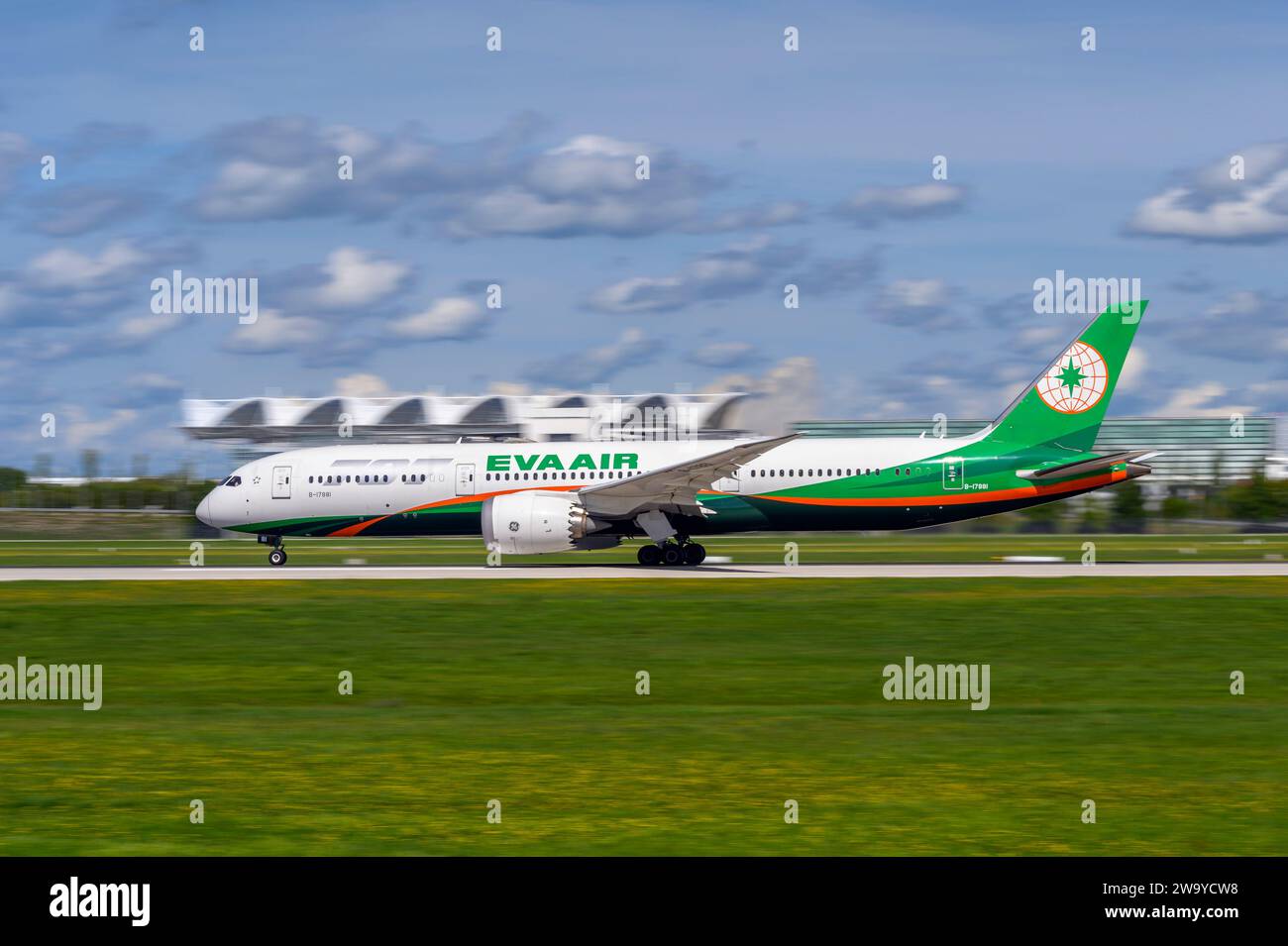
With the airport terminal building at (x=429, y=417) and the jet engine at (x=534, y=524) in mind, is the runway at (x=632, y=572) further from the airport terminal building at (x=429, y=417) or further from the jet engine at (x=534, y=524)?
the airport terminal building at (x=429, y=417)

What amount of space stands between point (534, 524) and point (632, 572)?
2.97m

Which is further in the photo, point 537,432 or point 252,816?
point 537,432

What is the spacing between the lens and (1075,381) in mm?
41031

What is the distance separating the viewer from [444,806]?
1177cm

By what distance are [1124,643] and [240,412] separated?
86006 mm

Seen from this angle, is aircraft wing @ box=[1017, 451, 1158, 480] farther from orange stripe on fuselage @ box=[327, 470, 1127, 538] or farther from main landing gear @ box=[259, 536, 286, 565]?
main landing gear @ box=[259, 536, 286, 565]

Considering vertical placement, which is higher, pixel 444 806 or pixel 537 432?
pixel 537 432

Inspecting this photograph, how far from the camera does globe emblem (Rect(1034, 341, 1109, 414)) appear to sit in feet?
134

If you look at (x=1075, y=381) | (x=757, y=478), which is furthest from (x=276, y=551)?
(x=1075, y=381)

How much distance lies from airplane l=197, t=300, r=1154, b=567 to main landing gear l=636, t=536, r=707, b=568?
0.14 feet

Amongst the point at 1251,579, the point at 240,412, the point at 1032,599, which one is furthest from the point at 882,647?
the point at 240,412

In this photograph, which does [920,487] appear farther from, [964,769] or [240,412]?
[240,412]

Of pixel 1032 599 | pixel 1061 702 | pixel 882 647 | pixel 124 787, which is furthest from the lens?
pixel 1032 599
